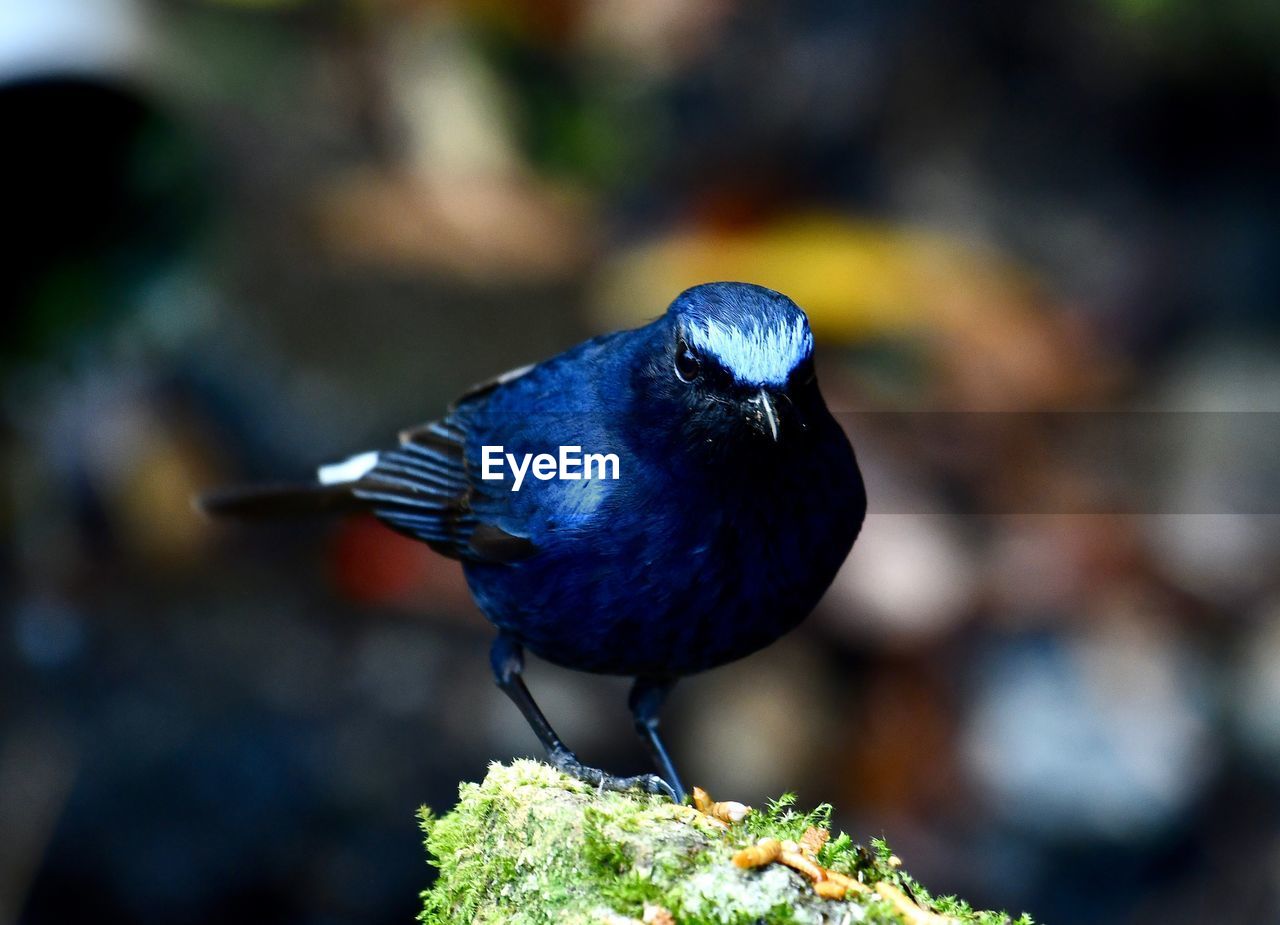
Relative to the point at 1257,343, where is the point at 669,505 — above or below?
below

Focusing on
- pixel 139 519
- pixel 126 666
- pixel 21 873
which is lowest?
pixel 21 873

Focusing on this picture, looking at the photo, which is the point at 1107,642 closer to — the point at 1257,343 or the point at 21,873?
the point at 1257,343

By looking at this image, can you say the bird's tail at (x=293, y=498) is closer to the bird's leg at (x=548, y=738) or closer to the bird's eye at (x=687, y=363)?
the bird's leg at (x=548, y=738)

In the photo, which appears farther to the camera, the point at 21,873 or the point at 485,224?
the point at 485,224

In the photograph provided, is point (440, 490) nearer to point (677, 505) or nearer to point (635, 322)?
point (677, 505)

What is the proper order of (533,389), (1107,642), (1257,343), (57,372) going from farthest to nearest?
(1257,343)
(1107,642)
(57,372)
(533,389)

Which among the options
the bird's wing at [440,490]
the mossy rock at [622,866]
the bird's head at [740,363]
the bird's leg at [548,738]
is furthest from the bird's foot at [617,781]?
the bird's head at [740,363]

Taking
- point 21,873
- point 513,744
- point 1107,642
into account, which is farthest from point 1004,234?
point 21,873

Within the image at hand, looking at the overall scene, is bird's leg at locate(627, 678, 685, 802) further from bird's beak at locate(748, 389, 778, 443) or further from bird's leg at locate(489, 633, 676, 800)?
bird's beak at locate(748, 389, 778, 443)
